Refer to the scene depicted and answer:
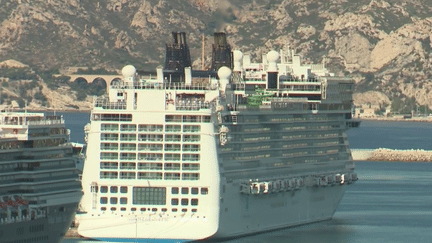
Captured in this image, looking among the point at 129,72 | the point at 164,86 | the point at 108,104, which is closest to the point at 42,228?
the point at 108,104

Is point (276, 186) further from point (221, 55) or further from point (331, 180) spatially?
point (221, 55)

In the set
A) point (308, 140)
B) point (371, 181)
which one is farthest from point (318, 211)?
point (371, 181)

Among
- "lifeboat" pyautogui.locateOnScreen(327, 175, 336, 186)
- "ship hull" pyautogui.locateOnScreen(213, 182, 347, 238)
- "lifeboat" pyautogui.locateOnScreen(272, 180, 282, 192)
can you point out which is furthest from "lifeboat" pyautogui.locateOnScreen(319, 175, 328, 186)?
"lifeboat" pyautogui.locateOnScreen(272, 180, 282, 192)

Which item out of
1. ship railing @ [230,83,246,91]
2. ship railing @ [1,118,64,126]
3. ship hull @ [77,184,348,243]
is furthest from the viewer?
ship railing @ [230,83,246,91]

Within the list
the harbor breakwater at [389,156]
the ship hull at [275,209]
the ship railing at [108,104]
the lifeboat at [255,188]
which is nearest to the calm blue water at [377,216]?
the ship hull at [275,209]

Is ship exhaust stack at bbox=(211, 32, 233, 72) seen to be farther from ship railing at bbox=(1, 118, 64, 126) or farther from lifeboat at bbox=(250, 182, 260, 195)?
ship railing at bbox=(1, 118, 64, 126)

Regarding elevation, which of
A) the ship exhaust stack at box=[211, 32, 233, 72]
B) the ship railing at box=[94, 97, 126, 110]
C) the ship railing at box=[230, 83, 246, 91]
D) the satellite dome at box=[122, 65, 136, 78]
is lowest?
the ship railing at box=[94, 97, 126, 110]

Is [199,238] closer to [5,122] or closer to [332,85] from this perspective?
[5,122]

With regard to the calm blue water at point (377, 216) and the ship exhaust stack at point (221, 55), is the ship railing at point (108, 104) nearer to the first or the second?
the calm blue water at point (377, 216)
